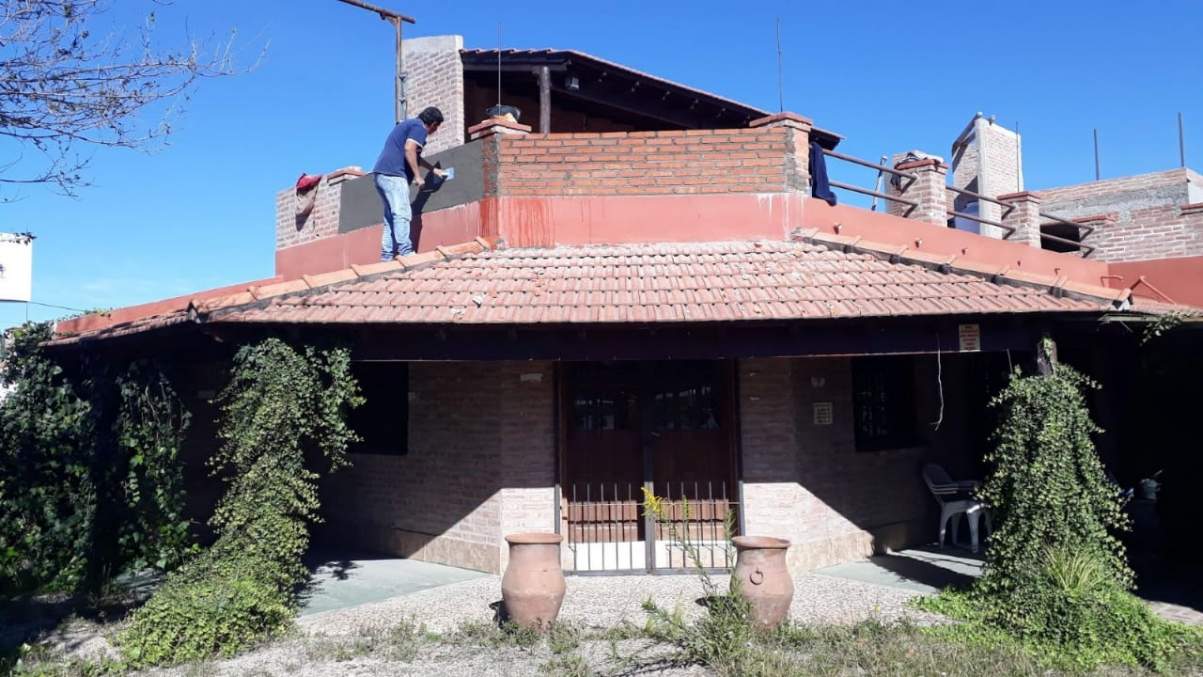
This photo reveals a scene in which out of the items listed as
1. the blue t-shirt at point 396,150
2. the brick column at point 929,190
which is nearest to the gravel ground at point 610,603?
the blue t-shirt at point 396,150

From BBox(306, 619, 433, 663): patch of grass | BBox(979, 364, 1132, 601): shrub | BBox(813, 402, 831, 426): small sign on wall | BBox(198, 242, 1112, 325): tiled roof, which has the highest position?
BBox(198, 242, 1112, 325): tiled roof

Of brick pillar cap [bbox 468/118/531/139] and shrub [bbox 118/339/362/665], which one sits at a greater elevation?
brick pillar cap [bbox 468/118/531/139]

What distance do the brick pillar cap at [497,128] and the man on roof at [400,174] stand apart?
0.70 meters

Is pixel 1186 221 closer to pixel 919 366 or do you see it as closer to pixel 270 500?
pixel 919 366

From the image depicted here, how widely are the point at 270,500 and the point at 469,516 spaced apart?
2.43 metres

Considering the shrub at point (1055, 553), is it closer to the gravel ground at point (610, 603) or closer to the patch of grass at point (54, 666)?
the gravel ground at point (610, 603)

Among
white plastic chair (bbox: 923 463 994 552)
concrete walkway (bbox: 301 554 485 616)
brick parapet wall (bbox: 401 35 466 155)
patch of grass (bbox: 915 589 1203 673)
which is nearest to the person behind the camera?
patch of grass (bbox: 915 589 1203 673)

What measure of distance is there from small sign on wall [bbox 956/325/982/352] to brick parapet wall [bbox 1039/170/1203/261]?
800 cm

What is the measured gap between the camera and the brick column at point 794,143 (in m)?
9.12

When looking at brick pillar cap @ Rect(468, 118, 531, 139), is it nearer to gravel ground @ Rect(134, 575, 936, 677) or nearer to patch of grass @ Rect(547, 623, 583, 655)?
gravel ground @ Rect(134, 575, 936, 677)

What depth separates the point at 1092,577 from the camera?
20.2ft

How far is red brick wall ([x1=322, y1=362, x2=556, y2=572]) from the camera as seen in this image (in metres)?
8.40

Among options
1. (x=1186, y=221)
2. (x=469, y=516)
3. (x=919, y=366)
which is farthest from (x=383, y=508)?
(x=1186, y=221)

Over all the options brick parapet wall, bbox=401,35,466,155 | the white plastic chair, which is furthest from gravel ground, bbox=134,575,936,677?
brick parapet wall, bbox=401,35,466,155
